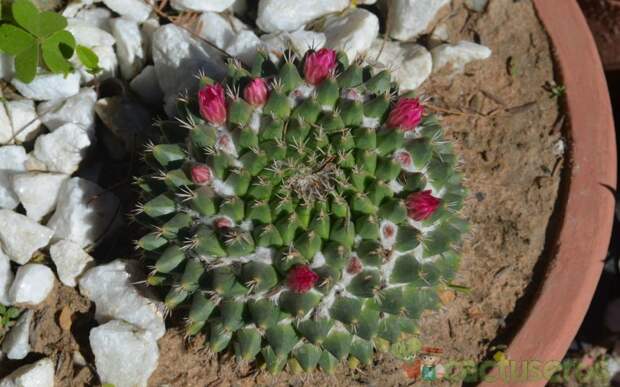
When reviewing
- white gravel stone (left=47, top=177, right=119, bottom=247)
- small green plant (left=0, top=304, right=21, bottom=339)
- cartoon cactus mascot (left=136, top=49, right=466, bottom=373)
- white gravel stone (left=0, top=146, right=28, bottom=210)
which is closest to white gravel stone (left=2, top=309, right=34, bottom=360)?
small green plant (left=0, top=304, right=21, bottom=339)

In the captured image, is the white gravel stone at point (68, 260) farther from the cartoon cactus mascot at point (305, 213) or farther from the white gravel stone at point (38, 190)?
the cartoon cactus mascot at point (305, 213)

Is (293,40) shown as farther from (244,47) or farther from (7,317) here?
(7,317)

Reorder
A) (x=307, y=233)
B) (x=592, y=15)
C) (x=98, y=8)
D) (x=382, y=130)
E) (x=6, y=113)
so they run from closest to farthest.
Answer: (x=307, y=233) → (x=382, y=130) → (x=6, y=113) → (x=98, y=8) → (x=592, y=15)

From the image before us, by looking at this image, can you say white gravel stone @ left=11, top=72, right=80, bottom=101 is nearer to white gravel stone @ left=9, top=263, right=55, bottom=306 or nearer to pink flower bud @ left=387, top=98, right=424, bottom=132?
white gravel stone @ left=9, top=263, right=55, bottom=306

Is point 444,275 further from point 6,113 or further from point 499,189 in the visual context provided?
point 6,113

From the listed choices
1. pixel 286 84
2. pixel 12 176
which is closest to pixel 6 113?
pixel 12 176

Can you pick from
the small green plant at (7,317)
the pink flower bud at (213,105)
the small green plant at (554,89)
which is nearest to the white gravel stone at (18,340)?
the small green plant at (7,317)
